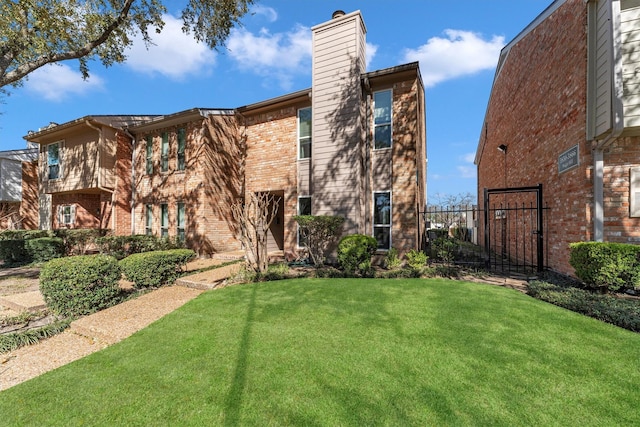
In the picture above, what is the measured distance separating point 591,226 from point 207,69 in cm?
1400

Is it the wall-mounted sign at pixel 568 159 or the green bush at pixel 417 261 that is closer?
the wall-mounted sign at pixel 568 159

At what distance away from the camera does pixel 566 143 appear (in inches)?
265

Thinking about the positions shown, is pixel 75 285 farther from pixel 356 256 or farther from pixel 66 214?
pixel 66 214

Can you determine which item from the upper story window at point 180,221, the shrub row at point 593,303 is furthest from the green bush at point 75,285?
the shrub row at point 593,303

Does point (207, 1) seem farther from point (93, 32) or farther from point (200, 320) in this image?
point (200, 320)

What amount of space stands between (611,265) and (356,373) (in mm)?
5551

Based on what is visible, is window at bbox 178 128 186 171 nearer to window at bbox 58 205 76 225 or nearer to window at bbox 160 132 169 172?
window at bbox 160 132 169 172

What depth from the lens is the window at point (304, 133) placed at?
440 inches

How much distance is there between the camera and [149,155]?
14148 mm

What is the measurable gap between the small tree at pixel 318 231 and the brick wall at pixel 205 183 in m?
5.04

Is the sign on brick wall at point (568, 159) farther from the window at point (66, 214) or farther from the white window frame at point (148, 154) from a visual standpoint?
the window at point (66, 214)

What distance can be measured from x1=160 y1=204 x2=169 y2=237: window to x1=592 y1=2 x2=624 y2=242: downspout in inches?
601

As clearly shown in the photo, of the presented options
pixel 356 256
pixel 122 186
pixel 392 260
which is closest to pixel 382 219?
pixel 392 260

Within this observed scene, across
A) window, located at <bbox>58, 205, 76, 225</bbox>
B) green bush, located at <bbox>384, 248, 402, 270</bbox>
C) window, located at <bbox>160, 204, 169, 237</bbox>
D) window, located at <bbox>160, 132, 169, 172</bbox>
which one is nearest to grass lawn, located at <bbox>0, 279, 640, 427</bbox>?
green bush, located at <bbox>384, 248, 402, 270</bbox>
